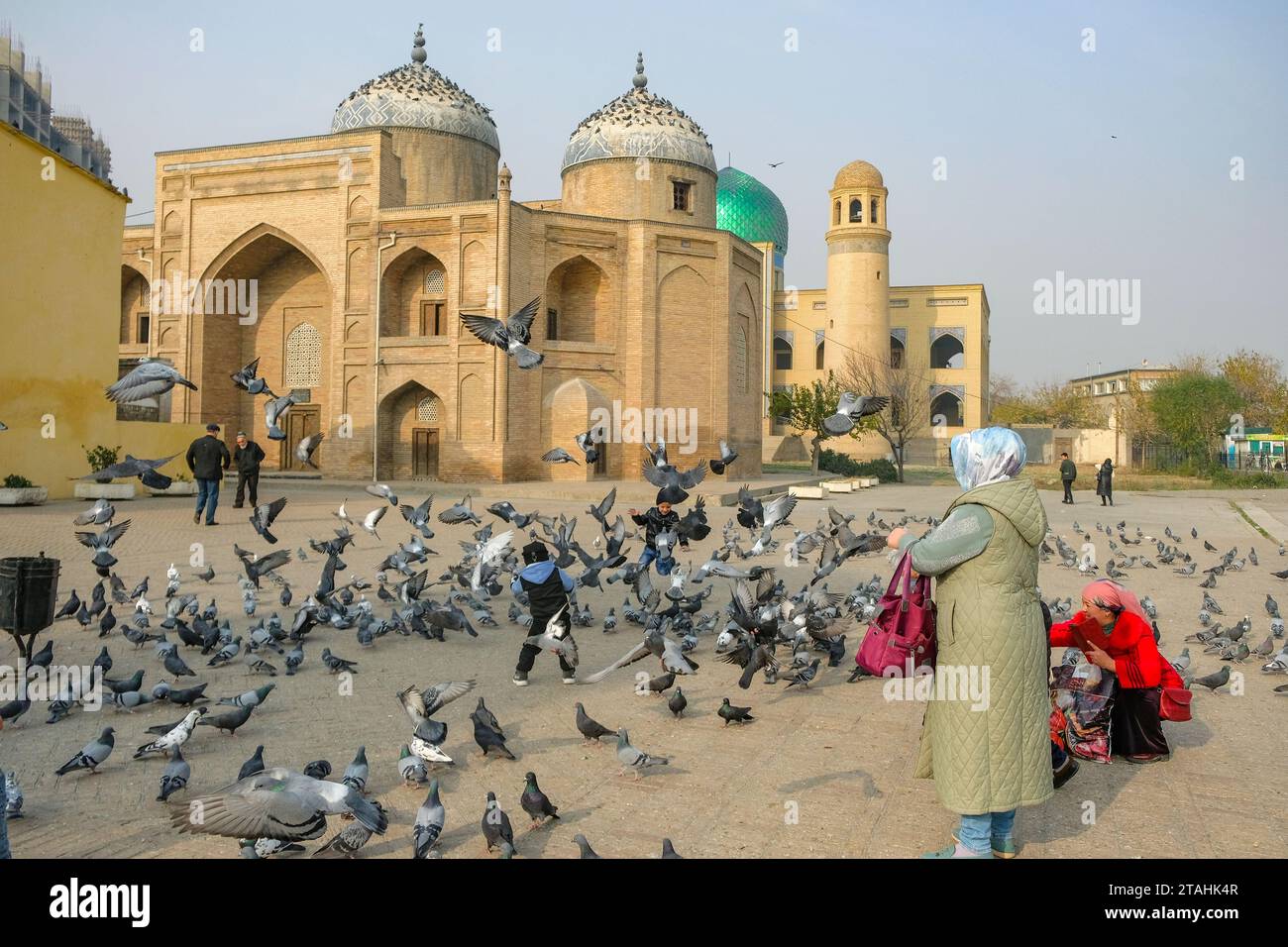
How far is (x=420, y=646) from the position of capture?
7320 millimetres

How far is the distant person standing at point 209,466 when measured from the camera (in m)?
13.9

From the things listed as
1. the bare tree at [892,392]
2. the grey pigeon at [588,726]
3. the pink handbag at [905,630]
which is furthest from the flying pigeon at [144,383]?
the bare tree at [892,392]

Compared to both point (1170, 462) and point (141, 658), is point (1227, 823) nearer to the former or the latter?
point (141, 658)

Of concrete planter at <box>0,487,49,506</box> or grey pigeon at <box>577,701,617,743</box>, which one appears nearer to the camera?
grey pigeon at <box>577,701,617,743</box>

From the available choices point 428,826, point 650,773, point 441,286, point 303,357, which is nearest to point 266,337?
point 303,357

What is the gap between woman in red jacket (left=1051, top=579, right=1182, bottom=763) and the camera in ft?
14.4

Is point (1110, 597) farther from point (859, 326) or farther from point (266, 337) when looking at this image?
point (859, 326)

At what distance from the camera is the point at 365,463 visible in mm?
29078

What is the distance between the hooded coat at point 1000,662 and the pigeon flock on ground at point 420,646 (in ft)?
3.57

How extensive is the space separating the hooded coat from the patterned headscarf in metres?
0.04

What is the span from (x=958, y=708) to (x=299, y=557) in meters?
9.47

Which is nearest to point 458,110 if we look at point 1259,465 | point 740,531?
point 740,531

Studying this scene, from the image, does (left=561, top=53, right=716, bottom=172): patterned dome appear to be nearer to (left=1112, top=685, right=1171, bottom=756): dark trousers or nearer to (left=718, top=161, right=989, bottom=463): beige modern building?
(left=718, top=161, right=989, bottom=463): beige modern building

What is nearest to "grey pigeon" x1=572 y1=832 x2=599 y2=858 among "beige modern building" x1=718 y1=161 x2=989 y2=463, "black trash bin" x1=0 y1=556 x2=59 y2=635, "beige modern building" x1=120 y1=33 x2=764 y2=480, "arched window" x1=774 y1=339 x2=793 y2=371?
"black trash bin" x1=0 y1=556 x2=59 y2=635
